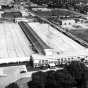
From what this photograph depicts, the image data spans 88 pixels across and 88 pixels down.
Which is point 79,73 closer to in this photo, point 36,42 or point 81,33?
point 36,42

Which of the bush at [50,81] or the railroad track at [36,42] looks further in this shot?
the railroad track at [36,42]

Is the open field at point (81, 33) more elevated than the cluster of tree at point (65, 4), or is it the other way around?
the cluster of tree at point (65, 4)

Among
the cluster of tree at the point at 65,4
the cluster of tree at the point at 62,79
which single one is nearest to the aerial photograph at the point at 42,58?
the cluster of tree at the point at 62,79

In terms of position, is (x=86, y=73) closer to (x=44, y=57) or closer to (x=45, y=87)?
(x=45, y=87)

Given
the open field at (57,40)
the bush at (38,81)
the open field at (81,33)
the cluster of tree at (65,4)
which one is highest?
the cluster of tree at (65,4)

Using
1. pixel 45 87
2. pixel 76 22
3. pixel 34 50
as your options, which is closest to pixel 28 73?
pixel 45 87

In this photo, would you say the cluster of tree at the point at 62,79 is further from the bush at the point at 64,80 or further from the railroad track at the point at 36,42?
the railroad track at the point at 36,42
